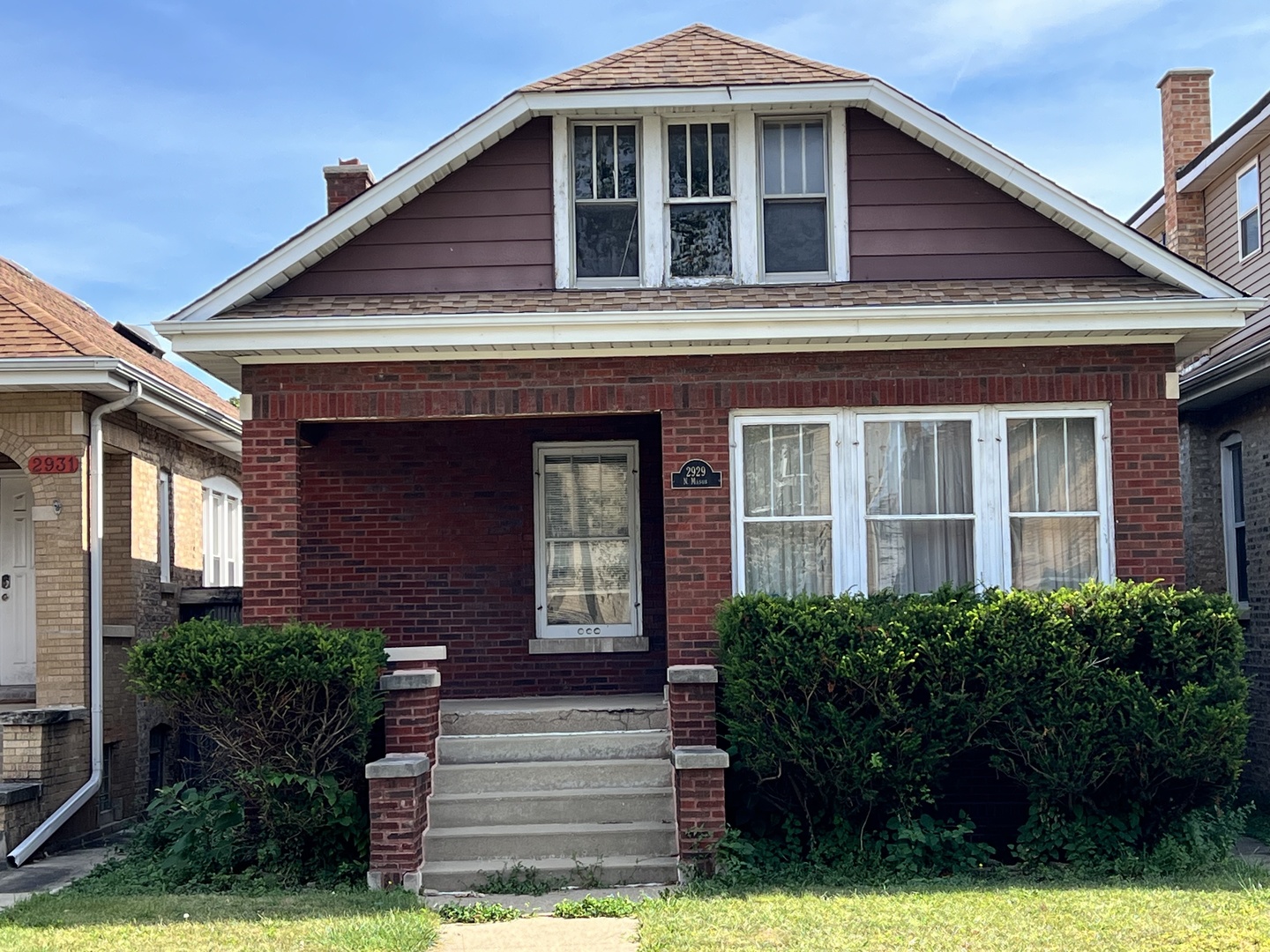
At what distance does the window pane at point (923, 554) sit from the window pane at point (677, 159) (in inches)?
125

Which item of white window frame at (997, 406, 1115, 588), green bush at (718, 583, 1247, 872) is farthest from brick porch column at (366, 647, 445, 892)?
white window frame at (997, 406, 1115, 588)

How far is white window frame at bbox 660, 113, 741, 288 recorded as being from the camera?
10.8 m

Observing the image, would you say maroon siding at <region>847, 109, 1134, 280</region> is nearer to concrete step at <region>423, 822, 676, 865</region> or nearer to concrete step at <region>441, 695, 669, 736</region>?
concrete step at <region>441, 695, 669, 736</region>

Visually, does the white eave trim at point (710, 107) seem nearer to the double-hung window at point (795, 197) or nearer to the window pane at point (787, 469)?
the double-hung window at point (795, 197)

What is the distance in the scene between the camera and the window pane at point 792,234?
10.8 metres

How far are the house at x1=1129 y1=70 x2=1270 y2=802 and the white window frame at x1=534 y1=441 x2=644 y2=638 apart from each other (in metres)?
5.11

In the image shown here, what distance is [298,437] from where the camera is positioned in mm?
10312

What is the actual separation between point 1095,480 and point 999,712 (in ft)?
7.53

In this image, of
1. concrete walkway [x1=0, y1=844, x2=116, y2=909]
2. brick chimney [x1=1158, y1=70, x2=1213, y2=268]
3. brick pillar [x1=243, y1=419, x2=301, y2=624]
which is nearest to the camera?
concrete walkway [x1=0, y1=844, x2=116, y2=909]

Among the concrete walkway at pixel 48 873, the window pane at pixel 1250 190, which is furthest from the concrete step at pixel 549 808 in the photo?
the window pane at pixel 1250 190

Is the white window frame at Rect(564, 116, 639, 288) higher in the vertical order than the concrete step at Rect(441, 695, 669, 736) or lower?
higher

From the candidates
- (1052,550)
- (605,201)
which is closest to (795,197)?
(605,201)

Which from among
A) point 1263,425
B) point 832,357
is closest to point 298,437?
point 832,357

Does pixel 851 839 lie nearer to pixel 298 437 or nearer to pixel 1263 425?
pixel 298 437
